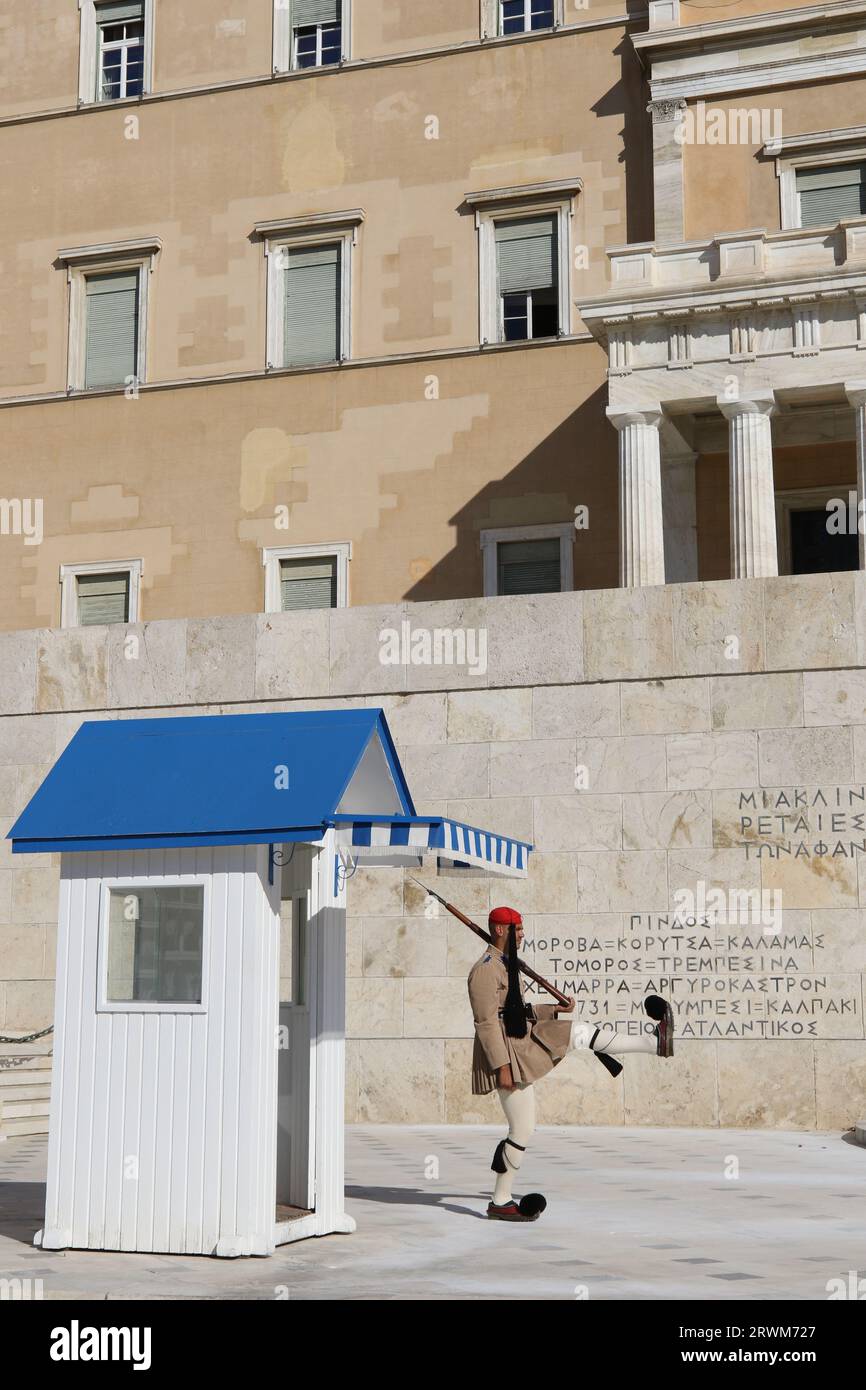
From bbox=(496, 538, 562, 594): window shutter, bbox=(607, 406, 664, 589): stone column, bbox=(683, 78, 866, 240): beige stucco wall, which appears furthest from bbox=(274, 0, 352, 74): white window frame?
bbox=(607, 406, 664, 589): stone column

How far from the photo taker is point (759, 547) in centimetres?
2403

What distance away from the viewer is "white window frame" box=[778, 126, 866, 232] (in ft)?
90.2

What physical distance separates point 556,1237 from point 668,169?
843 inches

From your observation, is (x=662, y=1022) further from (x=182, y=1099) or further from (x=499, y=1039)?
(x=182, y=1099)

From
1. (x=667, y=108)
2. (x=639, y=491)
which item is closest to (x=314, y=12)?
(x=667, y=108)

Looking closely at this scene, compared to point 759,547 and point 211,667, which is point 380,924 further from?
point 759,547

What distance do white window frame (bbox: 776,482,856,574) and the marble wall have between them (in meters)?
9.26

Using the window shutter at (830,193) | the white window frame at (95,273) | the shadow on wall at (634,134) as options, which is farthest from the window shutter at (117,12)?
the window shutter at (830,193)

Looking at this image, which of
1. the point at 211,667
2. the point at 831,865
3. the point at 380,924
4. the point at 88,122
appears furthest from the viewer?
the point at 88,122

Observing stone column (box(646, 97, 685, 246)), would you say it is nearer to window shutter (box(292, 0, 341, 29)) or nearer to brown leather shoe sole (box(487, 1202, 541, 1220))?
window shutter (box(292, 0, 341, 29))

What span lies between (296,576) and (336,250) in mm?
5680

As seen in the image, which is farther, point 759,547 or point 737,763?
point 759,547

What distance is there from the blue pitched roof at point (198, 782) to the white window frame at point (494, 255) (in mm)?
19280
